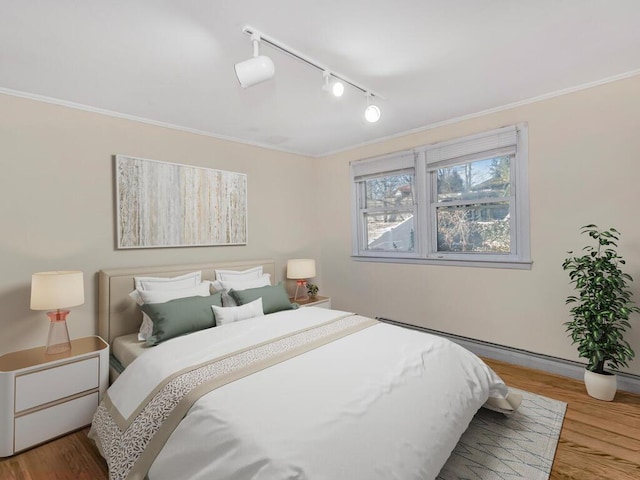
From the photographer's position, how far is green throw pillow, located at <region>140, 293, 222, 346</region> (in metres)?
2.46

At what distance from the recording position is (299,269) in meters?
4.06

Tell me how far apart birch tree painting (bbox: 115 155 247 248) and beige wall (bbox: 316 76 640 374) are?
2.06 metres

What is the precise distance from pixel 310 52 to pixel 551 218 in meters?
2.49

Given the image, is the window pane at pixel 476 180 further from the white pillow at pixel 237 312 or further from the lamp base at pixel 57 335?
the lamp base at pixel 57 335

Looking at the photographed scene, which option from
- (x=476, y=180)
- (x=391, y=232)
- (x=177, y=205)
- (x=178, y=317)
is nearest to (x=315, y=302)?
(x=391, y=232)

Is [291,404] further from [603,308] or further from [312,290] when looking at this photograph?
[312,290]

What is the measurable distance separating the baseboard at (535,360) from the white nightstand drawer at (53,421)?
329cm

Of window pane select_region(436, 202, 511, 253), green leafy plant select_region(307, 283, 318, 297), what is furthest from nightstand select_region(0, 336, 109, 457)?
window pane select_region(436, 202, 511, 253)

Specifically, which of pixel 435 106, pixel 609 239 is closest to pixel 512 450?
pixel 609 239

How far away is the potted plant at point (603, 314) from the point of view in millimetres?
2393

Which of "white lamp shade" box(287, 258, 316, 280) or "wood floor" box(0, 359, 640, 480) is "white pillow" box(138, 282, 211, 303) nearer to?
"wood floor" box(0, 359, 640, 480)

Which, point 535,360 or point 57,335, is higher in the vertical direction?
point 57,335

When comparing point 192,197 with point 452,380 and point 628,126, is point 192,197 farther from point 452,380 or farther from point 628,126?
point 628,126

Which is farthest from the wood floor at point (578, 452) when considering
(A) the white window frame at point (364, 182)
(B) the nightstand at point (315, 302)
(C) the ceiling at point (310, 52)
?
(C) the ceiling at point (310, 52)
